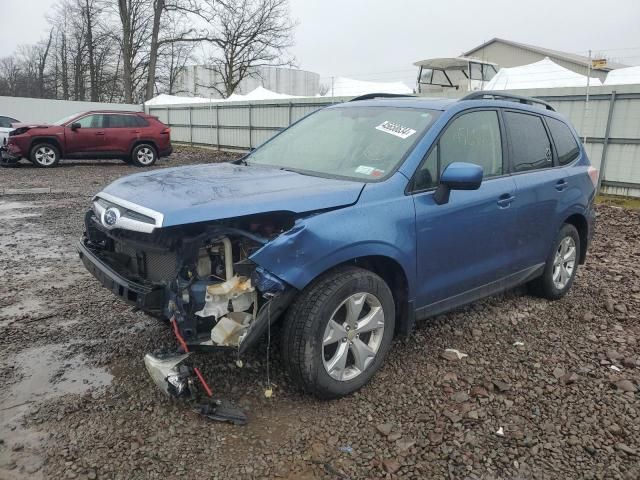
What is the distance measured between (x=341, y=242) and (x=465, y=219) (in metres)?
1.11

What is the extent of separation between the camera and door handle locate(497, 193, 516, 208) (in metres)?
3.74

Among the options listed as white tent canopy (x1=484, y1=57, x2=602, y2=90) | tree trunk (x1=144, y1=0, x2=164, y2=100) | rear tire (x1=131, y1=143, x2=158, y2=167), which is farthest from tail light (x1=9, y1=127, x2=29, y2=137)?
tree trunk (x1=144, y1=0, x2=164, y2=100)

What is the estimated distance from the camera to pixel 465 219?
11.3 ft

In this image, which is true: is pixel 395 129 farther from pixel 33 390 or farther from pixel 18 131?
pixel 18 131

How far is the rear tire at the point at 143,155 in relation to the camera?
52.5 ft

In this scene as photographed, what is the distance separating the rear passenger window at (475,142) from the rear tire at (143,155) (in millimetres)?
14058

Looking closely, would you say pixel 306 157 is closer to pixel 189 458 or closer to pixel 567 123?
A: pixel 189 458

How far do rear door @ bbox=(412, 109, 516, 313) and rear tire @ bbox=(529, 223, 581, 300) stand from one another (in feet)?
2.61

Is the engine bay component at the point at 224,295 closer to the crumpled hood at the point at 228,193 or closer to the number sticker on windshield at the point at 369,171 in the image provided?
the crumpled hood at the point at 228,193

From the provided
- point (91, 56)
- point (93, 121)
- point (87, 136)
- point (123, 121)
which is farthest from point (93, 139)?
point (91, 56)

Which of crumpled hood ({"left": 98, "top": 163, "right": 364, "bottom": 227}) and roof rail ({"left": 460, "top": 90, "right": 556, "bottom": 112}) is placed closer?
crumpled hood ({"left": 98, "top": 163, "right": 364, "bottom": 227})

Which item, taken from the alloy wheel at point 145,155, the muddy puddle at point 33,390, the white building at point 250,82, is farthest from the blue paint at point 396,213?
the white building at point 250,82

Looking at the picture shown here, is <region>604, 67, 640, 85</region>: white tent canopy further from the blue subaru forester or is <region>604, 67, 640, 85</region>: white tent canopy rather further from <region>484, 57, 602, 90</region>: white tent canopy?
the blue subaru forester

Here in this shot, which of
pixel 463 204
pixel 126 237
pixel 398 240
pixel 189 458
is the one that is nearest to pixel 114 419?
pixel 189 458
